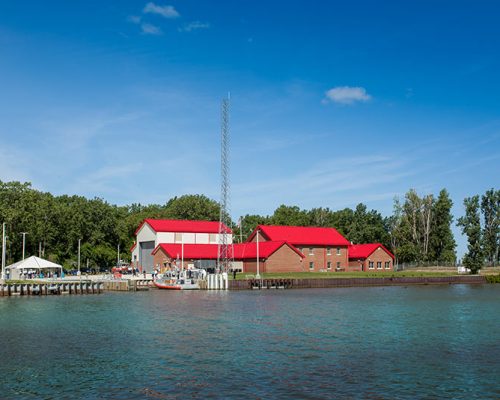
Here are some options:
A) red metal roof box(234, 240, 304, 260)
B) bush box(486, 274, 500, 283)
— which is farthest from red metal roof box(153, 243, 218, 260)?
bush box(486, 274, 500, 283)

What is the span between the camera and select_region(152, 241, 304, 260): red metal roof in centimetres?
11481

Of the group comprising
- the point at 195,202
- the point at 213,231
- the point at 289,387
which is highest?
the point at 195,202

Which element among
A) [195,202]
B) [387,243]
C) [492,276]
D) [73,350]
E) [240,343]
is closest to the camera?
[73,350]

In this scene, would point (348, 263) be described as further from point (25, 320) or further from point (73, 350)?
point (73, 350)

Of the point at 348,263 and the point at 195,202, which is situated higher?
the point at 195,202

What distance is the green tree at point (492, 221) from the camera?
145 meters

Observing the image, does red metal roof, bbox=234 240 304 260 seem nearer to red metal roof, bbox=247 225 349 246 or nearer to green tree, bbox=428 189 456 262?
red metal roof, bbox=247 225 349 246

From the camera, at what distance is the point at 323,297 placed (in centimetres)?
7925

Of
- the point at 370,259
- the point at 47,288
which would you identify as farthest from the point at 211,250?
the point at 47,288

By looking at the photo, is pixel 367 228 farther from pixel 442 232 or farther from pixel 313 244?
pixel 313 244

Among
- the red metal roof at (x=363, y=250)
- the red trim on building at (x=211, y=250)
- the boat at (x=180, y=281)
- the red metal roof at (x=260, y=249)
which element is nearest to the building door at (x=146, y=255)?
the red trim on building at (x=211, y=250)

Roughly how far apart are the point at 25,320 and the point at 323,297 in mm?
40416

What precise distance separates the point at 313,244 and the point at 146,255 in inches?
1452

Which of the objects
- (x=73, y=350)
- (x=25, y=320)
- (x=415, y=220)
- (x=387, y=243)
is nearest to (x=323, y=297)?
(x=25, y=320)
